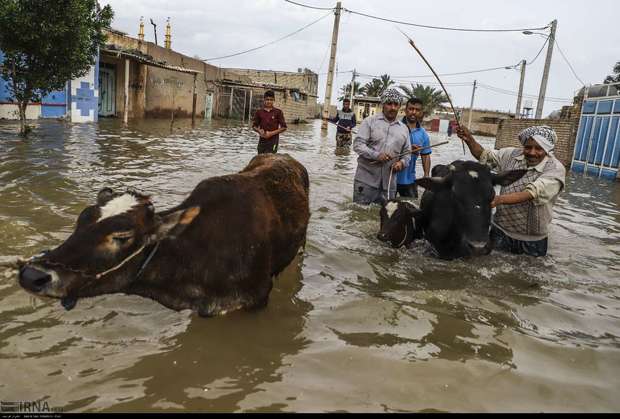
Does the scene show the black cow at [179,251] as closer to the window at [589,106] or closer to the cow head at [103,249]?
the cow head at [103,249]

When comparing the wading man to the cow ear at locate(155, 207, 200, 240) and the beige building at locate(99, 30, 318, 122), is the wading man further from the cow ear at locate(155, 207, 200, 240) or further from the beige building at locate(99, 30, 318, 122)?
the beige building at locate(99, 30, 318, 122)

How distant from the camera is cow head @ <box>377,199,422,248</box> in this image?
5582 mm

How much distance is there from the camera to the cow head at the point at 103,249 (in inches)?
103

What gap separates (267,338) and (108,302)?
1398 mm

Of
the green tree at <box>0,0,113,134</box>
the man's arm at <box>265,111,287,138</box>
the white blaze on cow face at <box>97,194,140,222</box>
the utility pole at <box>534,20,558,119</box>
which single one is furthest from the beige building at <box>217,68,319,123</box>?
the white blaze on cow face at <box>97,194,140,222</box>

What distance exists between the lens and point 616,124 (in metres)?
17.2

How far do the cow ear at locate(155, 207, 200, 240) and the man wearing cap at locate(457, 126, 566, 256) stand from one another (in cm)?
322

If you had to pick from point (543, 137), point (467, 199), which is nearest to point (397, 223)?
point (467, 199)

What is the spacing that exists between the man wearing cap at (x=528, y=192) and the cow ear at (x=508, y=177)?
14cm

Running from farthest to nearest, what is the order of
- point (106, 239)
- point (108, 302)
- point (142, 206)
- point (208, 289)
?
point (108, 302)
point (208, 289)
point (142, 206)
point (106, 239)

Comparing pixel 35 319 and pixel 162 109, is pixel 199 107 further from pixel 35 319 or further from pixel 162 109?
pixel 35 319

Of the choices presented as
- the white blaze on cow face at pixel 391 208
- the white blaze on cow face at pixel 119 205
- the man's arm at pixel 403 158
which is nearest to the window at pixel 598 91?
the man's arm at pixel 403 158

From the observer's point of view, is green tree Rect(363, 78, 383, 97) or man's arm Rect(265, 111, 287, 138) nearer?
man's arm Rect(265, 111, 287, 138)

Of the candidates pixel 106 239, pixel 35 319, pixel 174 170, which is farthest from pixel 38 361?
pixel 174 170
